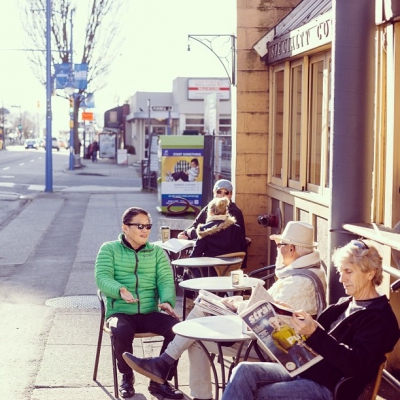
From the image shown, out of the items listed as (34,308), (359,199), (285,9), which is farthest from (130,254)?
(285,9)

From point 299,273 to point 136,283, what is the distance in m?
1.48

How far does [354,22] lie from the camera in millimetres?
5727

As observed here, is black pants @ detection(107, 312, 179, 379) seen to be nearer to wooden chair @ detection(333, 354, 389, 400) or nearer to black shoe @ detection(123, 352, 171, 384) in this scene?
black shoe @ detection(123, 352, 171, 384)

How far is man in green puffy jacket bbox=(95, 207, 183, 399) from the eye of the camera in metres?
6.40

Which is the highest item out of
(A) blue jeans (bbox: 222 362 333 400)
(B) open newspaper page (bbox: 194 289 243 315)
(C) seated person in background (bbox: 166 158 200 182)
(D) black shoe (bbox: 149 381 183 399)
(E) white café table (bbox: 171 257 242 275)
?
(C) seated person in background (bbox: 166 158 200 182)

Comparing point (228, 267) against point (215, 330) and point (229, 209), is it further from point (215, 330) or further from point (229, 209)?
point (215, 330)

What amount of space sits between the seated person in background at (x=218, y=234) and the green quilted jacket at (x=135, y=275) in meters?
2.18

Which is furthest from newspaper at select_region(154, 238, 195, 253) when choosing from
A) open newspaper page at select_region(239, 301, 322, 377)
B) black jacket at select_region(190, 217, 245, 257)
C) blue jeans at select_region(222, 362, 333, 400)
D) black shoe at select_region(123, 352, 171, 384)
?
open newspaper page at select_region(239, 301, 322, 377)

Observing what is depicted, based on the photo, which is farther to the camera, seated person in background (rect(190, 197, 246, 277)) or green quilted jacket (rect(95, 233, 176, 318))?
seated person in background (rect(190, 197, 246, 277))

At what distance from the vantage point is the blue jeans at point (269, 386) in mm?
4508

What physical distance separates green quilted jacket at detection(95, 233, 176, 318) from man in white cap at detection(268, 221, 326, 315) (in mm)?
1028

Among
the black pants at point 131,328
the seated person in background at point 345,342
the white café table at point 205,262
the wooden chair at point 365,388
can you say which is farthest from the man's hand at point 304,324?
the white café table at point 205,262

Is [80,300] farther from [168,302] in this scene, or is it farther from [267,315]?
[267,315]

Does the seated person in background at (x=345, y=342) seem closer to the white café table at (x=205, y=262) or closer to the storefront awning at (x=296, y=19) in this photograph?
the white café table at (x=205, y=262)
